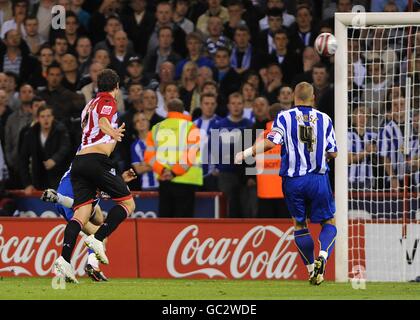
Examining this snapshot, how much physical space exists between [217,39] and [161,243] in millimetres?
4593

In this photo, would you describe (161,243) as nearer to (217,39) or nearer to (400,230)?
(400,230)

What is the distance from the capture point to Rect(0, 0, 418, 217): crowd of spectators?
16.3 meters

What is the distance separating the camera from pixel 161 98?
17422 mm

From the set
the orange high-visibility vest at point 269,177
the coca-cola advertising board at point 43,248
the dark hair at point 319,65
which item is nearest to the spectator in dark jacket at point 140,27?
the dark hair at point 319,65

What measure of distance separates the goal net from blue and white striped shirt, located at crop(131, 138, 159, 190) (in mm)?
3137

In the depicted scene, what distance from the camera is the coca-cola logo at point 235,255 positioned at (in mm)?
14453

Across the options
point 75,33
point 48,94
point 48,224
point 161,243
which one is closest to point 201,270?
point 161,243

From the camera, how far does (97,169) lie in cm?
1152

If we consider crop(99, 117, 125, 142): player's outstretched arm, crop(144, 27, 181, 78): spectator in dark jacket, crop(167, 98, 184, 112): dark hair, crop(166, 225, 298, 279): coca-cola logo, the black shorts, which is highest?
crop(144, 27, 181, 78): spectator in dark jacket

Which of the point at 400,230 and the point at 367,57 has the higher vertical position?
the point at 367,57

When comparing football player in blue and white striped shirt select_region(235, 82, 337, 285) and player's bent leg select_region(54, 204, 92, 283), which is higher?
football player in blue and white striped shirt select_region(235, 82, 337, 285)

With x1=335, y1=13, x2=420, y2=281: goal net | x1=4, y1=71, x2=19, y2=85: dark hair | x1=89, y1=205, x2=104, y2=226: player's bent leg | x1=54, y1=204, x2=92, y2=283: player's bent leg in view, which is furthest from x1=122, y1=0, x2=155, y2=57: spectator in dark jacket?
x1=54, y1=204, x2=92, y2=283: player's bent leg

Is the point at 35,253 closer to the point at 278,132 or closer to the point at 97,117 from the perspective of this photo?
the point at 97,117

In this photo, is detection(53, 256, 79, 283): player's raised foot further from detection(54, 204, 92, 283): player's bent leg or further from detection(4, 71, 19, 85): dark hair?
detection(4, 71, 19, 85): dark hair
